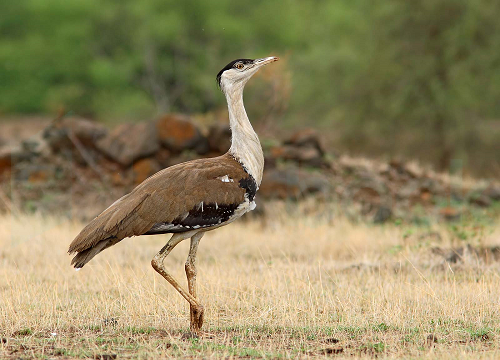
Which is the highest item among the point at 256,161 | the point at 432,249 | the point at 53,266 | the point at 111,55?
the point at 111,55

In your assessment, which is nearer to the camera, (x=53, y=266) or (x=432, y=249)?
(x=53, y=266)

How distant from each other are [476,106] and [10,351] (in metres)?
20.4

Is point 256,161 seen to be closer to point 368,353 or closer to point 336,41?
point 368,353

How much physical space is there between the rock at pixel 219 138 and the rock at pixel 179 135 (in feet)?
0.42

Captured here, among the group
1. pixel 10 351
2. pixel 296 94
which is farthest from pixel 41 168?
pixel 296 94

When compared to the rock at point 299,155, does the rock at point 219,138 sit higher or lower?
higher

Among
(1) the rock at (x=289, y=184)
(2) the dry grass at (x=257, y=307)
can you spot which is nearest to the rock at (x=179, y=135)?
(1) the rock at (x=289, y=184)

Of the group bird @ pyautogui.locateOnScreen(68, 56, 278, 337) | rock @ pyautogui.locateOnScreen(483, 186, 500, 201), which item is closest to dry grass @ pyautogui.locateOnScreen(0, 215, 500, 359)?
bird @ pyautogui.locateOnScreen(68, 56, 278, 337)

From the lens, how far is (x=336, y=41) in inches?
1172

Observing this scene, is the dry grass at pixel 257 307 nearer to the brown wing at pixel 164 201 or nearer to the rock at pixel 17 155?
the brown wing at pixel 164 201

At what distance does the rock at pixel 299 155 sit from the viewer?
45.6 ft

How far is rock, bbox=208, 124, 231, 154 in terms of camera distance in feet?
42.8

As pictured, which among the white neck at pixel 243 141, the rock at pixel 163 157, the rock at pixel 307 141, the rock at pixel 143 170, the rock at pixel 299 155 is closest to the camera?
the white neck at pixel 243 141

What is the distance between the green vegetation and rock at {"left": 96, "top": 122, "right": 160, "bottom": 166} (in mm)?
5043
